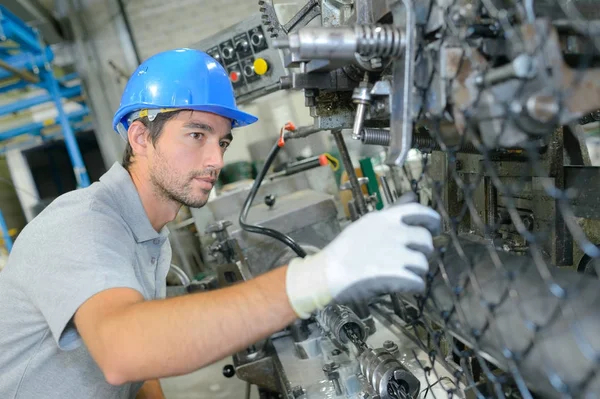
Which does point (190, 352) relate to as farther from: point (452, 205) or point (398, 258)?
point (452, 205)

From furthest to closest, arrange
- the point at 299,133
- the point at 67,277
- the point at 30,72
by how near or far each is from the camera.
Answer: the point at 30,72 → the point at 299,133 → the point at 67,277

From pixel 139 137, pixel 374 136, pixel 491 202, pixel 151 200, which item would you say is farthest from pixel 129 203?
pixel 491 202

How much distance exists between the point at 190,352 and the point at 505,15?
662 millimetres

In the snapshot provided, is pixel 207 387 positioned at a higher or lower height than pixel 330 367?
lower

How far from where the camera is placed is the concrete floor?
2682mm

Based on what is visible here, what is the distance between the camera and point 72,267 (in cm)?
78

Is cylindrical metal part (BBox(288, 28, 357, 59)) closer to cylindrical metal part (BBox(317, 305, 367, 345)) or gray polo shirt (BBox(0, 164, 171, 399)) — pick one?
gray polo shirt (BBox(0, 164, 171, 399))

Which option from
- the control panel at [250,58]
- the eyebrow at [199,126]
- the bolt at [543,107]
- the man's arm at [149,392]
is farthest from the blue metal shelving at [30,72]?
the bolt at [543,107]

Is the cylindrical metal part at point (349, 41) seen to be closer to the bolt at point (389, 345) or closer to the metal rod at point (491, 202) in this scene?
the metal rod at point (491, 202)

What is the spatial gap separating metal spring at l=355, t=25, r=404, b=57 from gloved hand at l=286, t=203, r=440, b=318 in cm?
24

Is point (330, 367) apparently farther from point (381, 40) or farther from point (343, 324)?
point (381, 40)

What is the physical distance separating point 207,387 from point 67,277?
2.37 m

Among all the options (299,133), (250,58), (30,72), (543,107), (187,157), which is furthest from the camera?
(30,72)

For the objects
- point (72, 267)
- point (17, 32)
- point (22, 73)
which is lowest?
point (72, 267)
